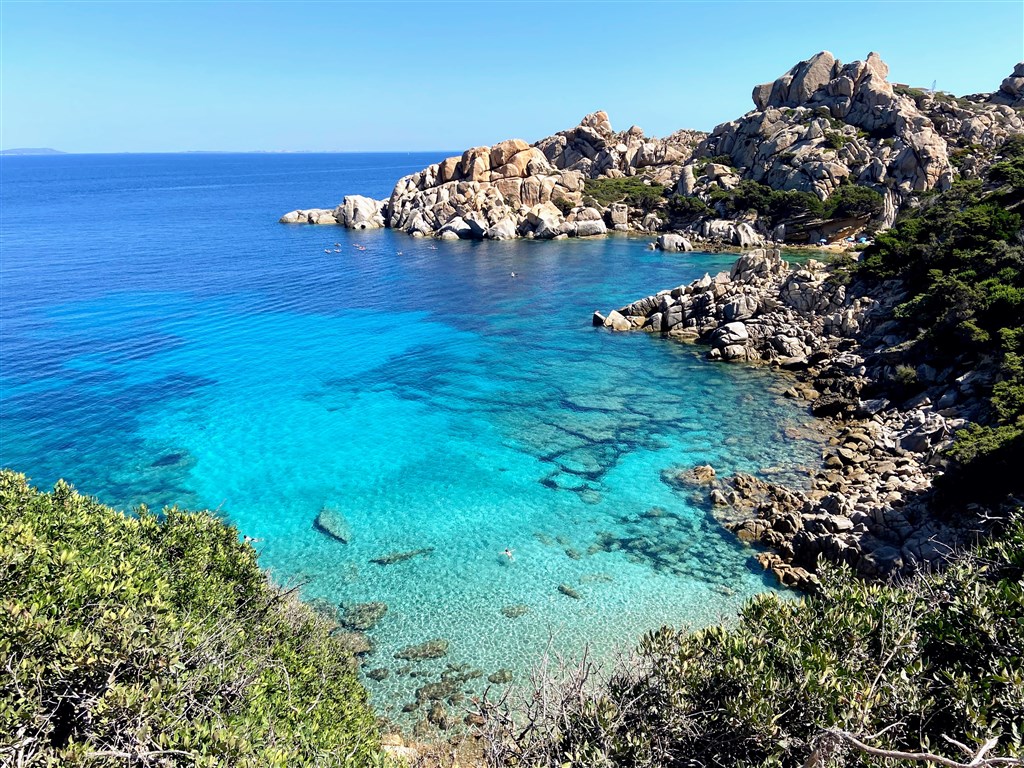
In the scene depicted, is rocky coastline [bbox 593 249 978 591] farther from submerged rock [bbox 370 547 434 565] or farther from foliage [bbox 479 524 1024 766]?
submerged rock [bbox 370 547 434 565]

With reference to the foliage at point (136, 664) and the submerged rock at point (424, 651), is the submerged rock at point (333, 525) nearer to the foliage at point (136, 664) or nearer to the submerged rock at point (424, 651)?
the submerged rock at point (424, 651)

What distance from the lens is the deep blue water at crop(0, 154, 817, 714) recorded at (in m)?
19.9

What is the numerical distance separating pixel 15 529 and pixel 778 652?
39.6 ft

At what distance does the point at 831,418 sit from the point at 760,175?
2777 inches

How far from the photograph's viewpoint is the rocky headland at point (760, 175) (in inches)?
3014

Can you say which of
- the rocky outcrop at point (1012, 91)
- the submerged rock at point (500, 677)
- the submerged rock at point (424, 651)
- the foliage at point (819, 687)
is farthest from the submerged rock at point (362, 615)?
the rocky outcrop at point (1012, 91)

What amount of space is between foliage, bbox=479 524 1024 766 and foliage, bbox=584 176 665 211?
91561 millimetres

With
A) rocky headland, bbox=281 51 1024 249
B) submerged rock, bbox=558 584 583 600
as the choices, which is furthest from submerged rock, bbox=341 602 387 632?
rocky headland, bbox=281 51 1024 249

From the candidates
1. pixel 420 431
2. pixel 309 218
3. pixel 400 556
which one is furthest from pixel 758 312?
pixel 309 218

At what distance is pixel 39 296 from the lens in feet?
182

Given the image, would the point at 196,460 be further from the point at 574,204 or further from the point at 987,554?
the point at 574,204

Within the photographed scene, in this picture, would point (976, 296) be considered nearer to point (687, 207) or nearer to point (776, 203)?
point (776, 203)

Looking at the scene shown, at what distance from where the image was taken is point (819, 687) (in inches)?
320

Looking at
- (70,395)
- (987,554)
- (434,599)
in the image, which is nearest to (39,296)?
(70,395)
